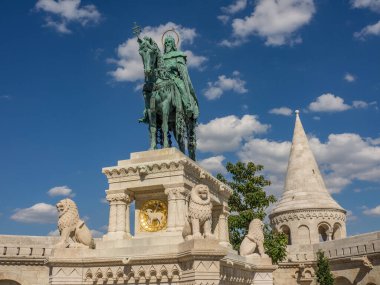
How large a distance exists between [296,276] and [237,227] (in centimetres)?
1010

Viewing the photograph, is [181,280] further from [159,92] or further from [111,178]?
[159,92]

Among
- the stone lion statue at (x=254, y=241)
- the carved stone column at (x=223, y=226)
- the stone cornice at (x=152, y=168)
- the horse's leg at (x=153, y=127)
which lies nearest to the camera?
the stone cornice at (x=152, y=168)

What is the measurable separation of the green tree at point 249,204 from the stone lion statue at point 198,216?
13.3 metres

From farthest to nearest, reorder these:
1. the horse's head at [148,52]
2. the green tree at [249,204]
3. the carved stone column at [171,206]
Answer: the green tree at [249,204], the horse's head at [148,52], the carved stone column at [171,206]

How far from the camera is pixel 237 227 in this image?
964 inches

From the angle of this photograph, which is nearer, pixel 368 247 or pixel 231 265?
pixel 231 265

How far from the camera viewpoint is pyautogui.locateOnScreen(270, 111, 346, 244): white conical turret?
1441 inches

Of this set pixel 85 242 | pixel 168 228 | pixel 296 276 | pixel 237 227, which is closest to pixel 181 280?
pixel 168 228

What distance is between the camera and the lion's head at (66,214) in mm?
11781

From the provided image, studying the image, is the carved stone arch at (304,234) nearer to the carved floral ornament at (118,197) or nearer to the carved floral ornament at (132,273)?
the carved floral ornament at (118,197)

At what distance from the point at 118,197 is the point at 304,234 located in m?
26.8

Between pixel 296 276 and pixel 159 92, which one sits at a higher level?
pixel 159 92

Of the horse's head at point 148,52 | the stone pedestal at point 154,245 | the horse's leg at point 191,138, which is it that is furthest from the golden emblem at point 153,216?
the horse's head at point 148,52

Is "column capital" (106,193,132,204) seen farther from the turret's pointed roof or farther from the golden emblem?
the turret's pointed roof
